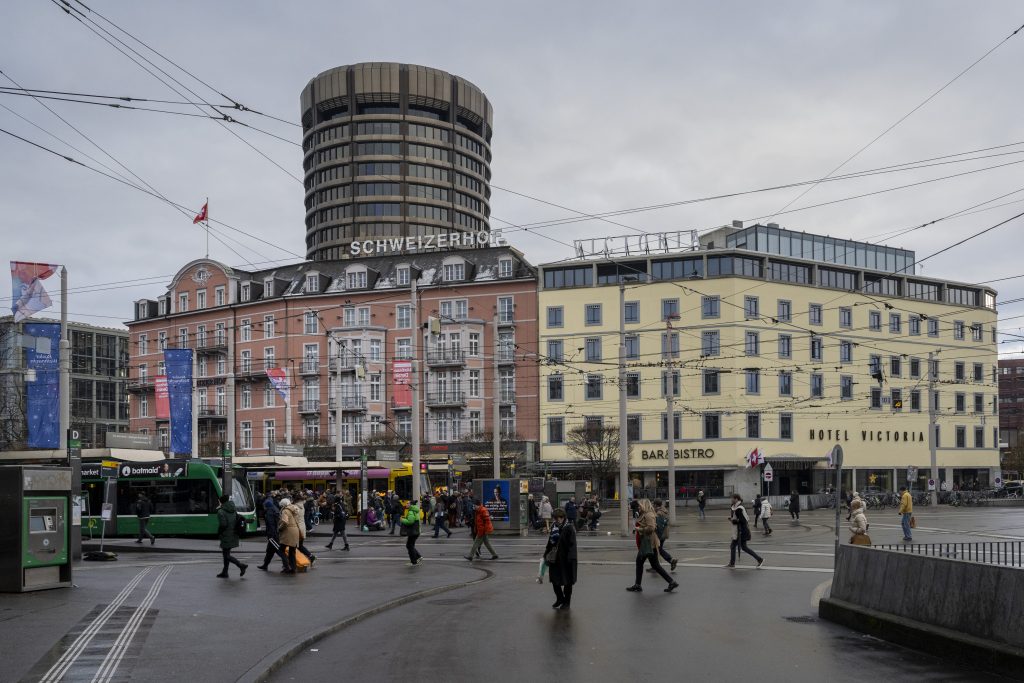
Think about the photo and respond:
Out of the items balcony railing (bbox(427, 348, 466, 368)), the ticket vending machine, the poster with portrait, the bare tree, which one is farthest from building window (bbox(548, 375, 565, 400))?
the ticket vending machine

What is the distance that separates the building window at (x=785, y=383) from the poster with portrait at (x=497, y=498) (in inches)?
1365

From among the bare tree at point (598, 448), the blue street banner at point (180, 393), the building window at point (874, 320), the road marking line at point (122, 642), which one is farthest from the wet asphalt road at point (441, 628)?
the building window at point (874, 320)

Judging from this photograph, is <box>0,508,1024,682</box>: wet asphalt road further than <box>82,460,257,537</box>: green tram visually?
No

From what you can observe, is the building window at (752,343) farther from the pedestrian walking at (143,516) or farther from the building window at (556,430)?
the pedestrian walking at (143,516)

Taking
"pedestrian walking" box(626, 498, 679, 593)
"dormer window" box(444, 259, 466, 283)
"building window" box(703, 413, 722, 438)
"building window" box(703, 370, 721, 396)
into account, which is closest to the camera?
"pedestrian walking" box(626, 498, 679, 593)

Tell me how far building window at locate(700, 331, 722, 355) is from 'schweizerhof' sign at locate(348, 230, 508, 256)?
16472mm

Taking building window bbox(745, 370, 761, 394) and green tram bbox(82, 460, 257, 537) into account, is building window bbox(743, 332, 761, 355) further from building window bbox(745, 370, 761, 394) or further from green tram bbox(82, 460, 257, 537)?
green tram bbox(82, 460, 257, 537)

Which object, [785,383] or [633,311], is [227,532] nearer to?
[633,311]

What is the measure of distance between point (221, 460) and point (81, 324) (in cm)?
8623

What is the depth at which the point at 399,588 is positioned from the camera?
1959 centimetres

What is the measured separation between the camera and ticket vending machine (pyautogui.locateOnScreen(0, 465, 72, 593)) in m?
17.3

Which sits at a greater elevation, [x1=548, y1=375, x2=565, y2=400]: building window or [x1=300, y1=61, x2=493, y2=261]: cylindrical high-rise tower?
[x1=300, y1=61, x2=493, y2=261]: cylindrical high-rise tower

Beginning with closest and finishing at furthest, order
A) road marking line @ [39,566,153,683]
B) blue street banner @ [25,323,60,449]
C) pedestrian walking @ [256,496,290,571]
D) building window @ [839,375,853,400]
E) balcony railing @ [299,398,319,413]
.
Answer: road marking line @ [39,566,153,683] < pedestrian walking @ [256,496,290,571] < blue street banner @ [25,323,60,449] < building window @ [839,375,853,400] < balcony railing @ [299,398,319,413]

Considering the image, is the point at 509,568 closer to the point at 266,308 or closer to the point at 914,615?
the point at 914,615
